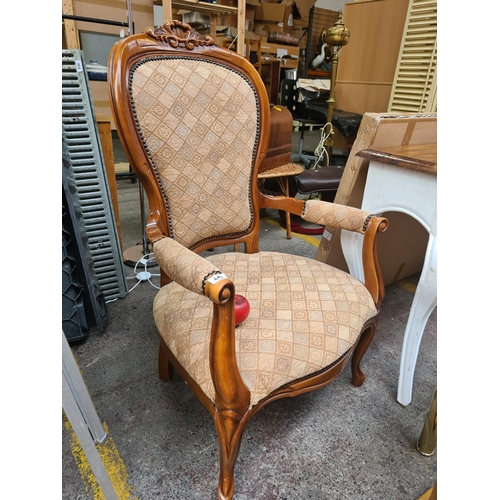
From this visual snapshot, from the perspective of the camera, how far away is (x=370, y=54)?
4562mm

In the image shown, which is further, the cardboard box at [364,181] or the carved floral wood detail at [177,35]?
the cardboard box at [364,181]

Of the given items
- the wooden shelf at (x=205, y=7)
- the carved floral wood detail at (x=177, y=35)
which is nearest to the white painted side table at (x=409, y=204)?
the carved floral wood detail at (x=177, y=35)

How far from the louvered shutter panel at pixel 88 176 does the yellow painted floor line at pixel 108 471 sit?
0.79 meters

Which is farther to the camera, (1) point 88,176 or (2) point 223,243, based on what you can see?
(1) point 88,176

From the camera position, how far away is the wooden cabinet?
13.9 ft

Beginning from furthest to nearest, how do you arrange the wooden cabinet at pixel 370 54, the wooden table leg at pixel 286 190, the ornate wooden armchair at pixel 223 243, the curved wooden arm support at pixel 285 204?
the wooden cabinet at pixel 370 54
the wooden table leg at pixel 286 190
the curved wooden arm support at pixel 285 204
the ornate wooden armchair at pixel 223 243

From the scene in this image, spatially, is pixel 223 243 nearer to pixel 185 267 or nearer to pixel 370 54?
pixel 185 267

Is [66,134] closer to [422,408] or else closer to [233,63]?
[233,63]

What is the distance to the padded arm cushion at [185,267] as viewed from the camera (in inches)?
→ 27.7

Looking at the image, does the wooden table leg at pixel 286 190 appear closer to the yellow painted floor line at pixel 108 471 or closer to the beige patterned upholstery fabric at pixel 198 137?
the beige patterned upholstery fabric at pixel 198 137

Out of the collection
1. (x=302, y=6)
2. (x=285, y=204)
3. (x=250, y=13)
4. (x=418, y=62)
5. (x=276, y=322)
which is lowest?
(x=276, y=322)

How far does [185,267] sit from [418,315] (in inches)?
32.7

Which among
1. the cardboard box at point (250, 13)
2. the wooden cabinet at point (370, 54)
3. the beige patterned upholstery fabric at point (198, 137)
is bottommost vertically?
the beige patterned upholstery fabric at point (198, 137)

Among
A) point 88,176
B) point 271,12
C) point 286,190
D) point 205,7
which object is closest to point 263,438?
point 88,176
